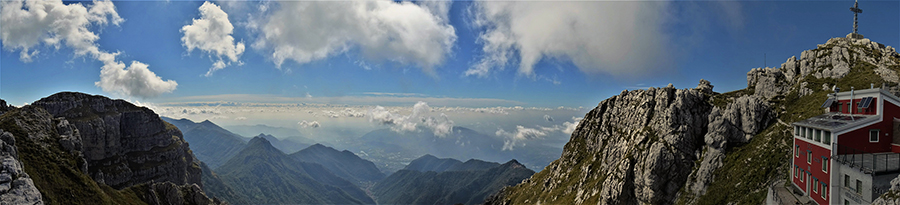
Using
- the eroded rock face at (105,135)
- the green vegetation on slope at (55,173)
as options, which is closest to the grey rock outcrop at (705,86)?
the green vegetation on slope at (55,173)

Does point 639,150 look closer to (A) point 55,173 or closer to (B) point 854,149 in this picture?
(B) point 854,149

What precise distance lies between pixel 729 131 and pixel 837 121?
37178 mm

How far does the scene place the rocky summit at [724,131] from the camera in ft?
199

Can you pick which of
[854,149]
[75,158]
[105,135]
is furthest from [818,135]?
[105,135]

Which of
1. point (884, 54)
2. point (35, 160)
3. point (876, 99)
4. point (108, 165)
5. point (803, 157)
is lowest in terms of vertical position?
point (108, 165)

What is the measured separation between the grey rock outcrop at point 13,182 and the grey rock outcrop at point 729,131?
440 ft

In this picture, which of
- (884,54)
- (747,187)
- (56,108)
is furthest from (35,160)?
(884,54)

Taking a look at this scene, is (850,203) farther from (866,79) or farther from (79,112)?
(79,112)

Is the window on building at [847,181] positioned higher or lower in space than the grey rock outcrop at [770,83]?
lower

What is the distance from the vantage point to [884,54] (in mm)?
69562

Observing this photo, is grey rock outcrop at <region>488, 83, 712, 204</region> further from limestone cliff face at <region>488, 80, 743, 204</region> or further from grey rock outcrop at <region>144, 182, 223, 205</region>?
grey rock outcrop at <region>144, 182, 223, 205</region>

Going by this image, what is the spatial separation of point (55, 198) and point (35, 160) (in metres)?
18.1

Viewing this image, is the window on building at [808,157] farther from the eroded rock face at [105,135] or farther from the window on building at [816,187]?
the eroded rock face at [105,135]

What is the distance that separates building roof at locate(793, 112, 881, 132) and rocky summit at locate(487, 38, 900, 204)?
1814cm
